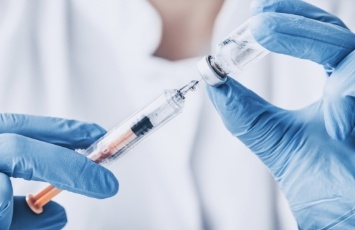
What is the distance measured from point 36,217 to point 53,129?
165 mm

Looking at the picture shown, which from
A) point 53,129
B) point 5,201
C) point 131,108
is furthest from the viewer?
point 131,108

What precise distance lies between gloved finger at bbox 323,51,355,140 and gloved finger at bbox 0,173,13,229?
53 cm

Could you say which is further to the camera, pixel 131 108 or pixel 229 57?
pixel 131 108

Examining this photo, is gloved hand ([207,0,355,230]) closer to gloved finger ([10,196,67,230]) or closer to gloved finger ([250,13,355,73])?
gloved finger ([250,13,355,73])

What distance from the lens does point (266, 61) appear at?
137 centimetres

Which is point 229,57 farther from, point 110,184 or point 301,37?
point 110,184

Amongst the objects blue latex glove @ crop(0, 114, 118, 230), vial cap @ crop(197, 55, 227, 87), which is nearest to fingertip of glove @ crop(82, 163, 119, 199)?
blue latex glove @ crop(0, 114, 118, 230)

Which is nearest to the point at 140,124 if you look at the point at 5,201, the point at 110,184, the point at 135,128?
the point at 135,128

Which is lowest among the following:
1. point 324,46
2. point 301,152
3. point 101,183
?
point 301,152

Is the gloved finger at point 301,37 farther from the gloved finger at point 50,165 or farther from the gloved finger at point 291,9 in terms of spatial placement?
the gloved finger at point 50,165

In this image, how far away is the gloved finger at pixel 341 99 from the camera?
965mm

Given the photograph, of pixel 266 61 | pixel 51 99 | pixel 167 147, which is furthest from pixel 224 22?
pixel 51 99

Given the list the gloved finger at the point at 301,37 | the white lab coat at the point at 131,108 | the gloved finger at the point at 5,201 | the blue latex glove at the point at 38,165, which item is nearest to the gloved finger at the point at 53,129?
the blue latex glove at the point at 38,165

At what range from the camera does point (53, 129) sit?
108cm
